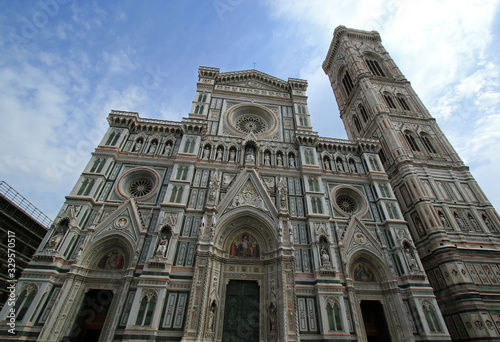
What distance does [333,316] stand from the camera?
1231 cm

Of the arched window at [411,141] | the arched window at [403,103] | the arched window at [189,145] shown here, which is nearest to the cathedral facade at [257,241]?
the arched window at [189,145]

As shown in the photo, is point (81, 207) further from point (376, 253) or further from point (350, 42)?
point (350, 42)

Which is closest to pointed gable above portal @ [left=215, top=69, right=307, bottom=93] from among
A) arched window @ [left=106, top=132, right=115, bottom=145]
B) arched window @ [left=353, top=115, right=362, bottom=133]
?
arched window @ [left=353, top=115, right=362, bottom=133]

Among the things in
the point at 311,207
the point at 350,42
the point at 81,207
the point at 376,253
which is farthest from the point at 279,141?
the point at 350,42

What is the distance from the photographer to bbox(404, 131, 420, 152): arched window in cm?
2250

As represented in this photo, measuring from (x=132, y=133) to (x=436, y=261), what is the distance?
72.5 feet

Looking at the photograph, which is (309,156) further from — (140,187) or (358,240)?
(140,187)

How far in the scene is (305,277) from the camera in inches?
530

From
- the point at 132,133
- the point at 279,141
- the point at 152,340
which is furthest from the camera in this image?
the point at 279,141

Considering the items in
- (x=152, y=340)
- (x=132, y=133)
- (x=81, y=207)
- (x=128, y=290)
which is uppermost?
(x=132, y=133)

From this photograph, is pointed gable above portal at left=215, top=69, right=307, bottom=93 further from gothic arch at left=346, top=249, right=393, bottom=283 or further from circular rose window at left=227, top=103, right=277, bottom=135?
gothic arch at left=346, top=249, right=393, bottom=283

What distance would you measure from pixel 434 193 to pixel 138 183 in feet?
69.7

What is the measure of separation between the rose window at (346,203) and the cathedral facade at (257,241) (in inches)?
4.4

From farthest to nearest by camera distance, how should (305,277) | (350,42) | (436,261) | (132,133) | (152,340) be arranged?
Result: 1. (350,42)
2. (132,133)
3. (436,261)
4. (305,277)
5. (152,340)
